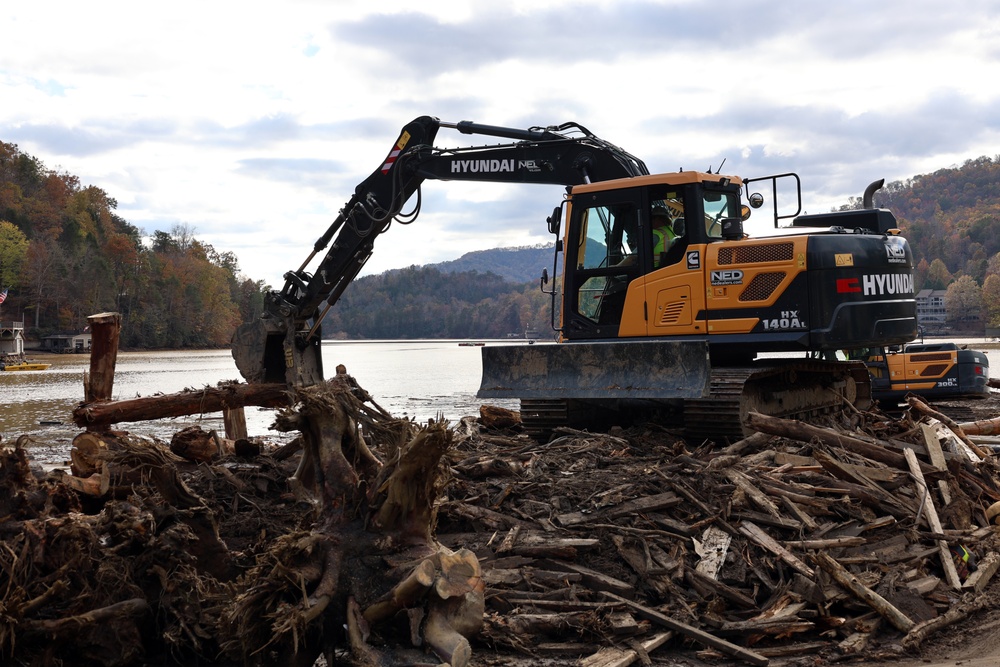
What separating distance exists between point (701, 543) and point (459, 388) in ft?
92.7

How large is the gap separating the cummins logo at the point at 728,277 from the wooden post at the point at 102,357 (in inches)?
273

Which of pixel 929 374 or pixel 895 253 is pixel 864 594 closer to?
pixel 895 253

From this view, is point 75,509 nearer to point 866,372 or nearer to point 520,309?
point 866,372

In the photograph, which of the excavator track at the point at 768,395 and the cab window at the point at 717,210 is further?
the cab window at the point at 717,210

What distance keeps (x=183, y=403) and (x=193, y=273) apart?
11330cm

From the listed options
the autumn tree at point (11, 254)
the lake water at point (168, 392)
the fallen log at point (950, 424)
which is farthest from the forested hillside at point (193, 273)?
the fallen log at point (950, 424)

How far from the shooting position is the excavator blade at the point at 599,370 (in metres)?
9.66

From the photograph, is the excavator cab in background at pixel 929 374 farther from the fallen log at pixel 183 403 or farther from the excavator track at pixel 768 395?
the fallen log at pixel 183 403

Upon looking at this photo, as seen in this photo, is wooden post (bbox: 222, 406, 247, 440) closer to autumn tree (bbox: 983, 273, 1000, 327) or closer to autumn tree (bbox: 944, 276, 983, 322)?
autumn tree (bbox: 983, 273, 1000, 327)

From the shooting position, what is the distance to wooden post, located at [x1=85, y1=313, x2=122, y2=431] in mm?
10398

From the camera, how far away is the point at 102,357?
10461 mm

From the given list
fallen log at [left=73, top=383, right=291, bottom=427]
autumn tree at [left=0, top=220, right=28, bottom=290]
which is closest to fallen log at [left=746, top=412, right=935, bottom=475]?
fallen log at [left=73, top=383, right=291, bottom=427]

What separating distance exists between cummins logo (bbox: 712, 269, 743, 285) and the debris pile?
2343mm

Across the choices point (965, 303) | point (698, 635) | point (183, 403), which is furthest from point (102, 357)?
point (965, 303)
